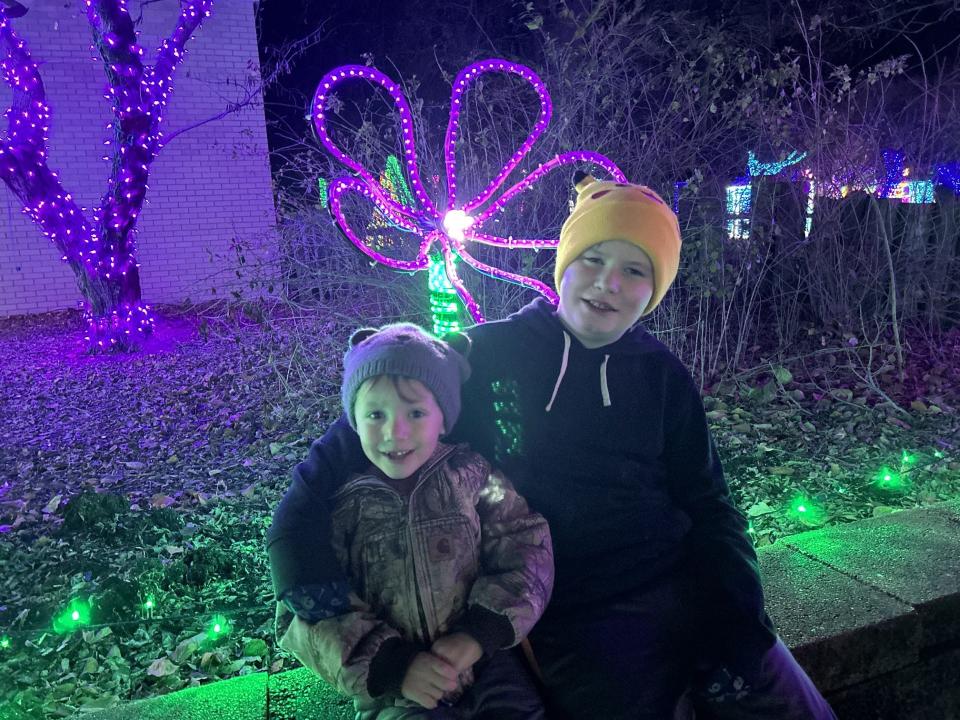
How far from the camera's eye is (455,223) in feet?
9.62

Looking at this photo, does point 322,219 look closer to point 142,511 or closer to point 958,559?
point 142,511

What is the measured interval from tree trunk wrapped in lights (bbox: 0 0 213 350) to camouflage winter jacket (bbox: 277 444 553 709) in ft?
27.2

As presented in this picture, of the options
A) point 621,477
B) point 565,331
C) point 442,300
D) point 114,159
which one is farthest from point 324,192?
point 114,159

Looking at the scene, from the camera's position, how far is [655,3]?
8.93 m

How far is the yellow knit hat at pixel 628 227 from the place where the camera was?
6.42ft

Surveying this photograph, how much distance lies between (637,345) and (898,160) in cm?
529

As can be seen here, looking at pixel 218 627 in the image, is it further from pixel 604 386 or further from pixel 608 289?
pixel 608 289

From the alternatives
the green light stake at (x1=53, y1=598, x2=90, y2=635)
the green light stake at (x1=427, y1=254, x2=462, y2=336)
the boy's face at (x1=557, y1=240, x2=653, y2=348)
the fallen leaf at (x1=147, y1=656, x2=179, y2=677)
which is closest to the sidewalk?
the fallen leaf at (x1=147, y1=656, x2=179, y2=677)

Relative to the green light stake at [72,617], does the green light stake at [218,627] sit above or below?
below

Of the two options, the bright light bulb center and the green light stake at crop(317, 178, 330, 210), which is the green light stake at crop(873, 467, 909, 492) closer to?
the bright light bulb center

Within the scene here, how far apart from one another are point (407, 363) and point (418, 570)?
49 cm

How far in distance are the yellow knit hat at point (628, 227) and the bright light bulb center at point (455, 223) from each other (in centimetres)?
90

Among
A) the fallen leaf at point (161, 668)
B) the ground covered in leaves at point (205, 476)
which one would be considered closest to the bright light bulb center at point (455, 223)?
the ground covered in leaves at point (205, 476)

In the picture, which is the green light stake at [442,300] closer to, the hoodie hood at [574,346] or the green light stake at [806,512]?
the hoodie hood at [574,346]
